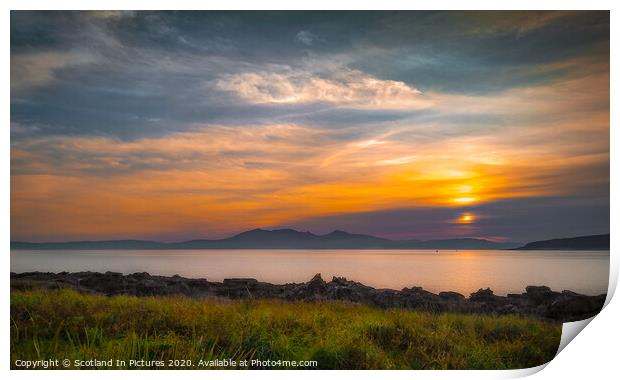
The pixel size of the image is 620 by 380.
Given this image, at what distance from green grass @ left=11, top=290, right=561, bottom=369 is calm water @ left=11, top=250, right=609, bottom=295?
36 centimetres

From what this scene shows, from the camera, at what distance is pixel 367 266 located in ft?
16.1

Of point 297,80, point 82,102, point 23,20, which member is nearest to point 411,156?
point 297,80

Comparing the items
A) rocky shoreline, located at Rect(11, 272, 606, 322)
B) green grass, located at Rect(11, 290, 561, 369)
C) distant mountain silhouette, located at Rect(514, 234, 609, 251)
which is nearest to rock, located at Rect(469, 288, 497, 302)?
rocky shoreline, located at Rect(11, 272, 606, 322)

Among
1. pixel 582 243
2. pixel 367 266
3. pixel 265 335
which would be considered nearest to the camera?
pixel 265 335

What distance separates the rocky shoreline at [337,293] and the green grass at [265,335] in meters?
0.14

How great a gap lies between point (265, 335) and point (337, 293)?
2.76 ft

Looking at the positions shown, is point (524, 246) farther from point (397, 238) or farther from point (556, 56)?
point (556, 56)

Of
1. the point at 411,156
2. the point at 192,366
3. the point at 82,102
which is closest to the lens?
the point at 192,366

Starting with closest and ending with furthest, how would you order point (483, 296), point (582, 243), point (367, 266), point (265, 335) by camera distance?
point (265, 335) → point (582, 243) → point (483, 296) → point (367, 266)

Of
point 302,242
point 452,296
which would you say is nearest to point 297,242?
point 302,242

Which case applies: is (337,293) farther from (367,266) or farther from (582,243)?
(582,243)

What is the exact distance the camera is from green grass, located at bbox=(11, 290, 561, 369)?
4109 mm
